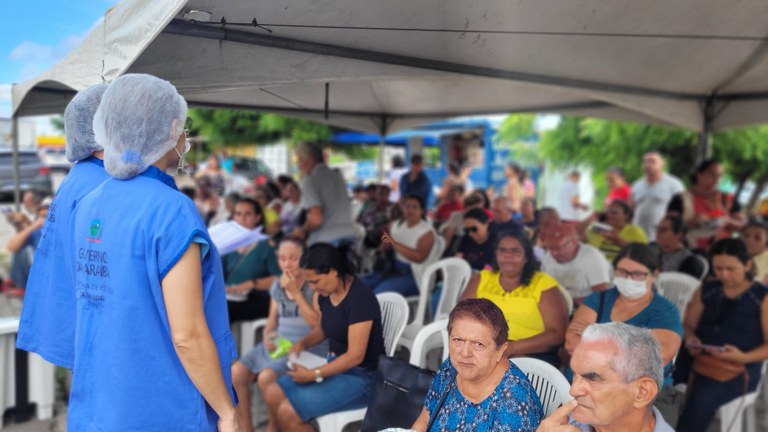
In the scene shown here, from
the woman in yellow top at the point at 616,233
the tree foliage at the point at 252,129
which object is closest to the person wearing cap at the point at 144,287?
the woman in yellow top at the point at 616,233

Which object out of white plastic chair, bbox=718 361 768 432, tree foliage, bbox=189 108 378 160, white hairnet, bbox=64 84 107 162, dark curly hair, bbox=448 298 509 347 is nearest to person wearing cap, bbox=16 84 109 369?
white hairnet, bbox=64 84 107 162

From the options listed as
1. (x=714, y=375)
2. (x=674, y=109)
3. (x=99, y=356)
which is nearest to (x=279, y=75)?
(x=99, y=356)

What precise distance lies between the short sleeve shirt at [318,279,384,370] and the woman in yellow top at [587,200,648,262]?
2.59 metres

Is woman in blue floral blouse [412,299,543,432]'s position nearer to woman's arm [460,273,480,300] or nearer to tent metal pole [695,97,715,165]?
woman's arm [460,273,480,300]

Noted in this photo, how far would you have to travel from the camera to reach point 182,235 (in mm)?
1411

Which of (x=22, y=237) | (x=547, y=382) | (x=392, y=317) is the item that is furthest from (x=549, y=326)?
(x=22, y=237)

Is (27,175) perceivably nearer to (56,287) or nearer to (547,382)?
(56,287)

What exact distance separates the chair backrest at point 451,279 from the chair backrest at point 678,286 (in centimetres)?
127

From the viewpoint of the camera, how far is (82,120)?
1.87m

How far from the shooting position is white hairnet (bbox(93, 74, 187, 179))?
4.72 feet

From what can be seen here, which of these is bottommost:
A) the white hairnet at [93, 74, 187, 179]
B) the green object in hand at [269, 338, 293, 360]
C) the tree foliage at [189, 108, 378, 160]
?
the green object in hand at [269, 338, 293, 360]

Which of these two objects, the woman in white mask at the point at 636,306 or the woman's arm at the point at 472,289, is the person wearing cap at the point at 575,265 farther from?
the woman in white mask at the point at 636,306

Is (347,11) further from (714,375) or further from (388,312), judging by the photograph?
(714,375)

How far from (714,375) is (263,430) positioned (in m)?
2.50
